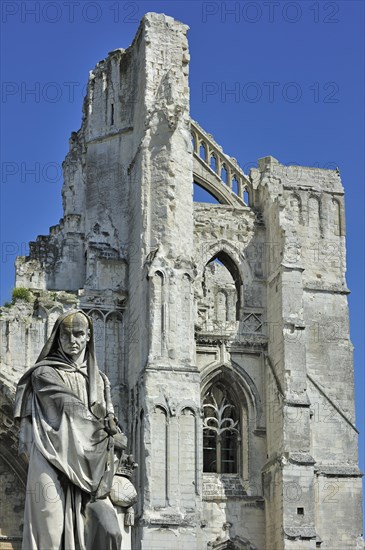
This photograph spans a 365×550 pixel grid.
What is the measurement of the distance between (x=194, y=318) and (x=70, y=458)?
20193mm

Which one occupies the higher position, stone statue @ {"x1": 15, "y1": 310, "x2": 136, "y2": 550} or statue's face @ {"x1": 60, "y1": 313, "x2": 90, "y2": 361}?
statue's face @ {"x1": 60, "y1": 313, "x2": 90, "y2": 361}

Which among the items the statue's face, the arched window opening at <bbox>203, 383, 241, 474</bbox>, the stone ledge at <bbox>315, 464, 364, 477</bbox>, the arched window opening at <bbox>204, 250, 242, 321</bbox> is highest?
the arched window opening at <bbox>204, 250, 242, 321</bbox>

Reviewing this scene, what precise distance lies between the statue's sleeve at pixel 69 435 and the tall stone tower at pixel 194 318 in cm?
1755

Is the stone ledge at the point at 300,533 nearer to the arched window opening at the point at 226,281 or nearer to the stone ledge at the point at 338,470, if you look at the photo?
the stone ledge at the point at 338,470

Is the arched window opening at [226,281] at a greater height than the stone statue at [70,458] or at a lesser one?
greater

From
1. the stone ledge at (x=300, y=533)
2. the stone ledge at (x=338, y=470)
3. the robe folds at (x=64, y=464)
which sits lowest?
the robe folds at (x=64, y=464)

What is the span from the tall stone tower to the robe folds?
689 inches

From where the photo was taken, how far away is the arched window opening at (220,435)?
26703 mm

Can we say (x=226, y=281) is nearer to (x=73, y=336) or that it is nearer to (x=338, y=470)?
(x=338, y=470)

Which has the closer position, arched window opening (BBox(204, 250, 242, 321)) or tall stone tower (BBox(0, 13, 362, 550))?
tall stone tower (BBox(0, 13, 362, 550))

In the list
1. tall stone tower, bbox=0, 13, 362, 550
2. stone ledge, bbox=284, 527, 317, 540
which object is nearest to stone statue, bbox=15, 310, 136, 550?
tall stone tower, bbox=0, 13, 362, 550

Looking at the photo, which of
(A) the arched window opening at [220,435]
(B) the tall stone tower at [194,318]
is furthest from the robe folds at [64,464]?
(A) the arched window opening at [220,435]

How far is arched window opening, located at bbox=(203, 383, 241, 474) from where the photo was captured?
26703 millimetres

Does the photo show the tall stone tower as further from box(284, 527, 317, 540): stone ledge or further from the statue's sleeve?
the statue's sleeve
